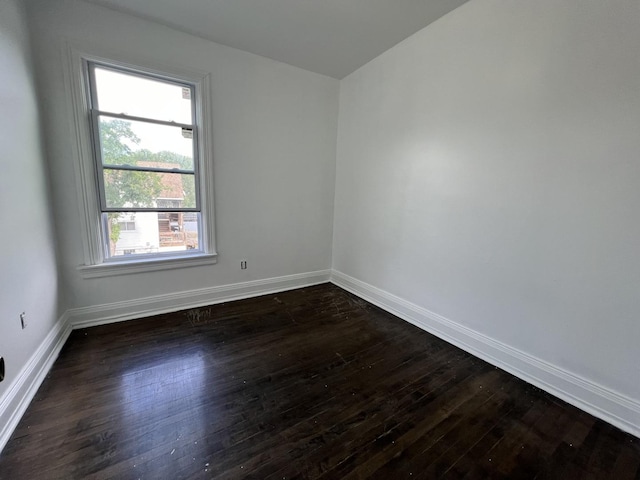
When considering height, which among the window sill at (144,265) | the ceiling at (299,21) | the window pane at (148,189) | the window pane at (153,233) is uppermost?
the ceiling at (299,21)

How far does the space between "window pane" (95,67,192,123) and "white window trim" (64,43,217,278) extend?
0.10 m

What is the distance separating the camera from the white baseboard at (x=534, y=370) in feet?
5.17

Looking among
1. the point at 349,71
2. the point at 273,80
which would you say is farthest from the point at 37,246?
the point at 349,71

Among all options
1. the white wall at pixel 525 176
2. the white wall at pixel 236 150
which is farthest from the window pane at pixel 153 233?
the white wall at pixel 525 176

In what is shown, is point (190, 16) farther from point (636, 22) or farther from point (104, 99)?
point (636, 22)

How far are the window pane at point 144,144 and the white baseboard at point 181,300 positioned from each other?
137 cm

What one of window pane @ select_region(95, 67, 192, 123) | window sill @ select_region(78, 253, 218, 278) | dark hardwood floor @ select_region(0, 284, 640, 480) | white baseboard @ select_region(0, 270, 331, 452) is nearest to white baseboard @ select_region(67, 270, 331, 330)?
white baseboard @ select_region(0, 270, 331, 452)

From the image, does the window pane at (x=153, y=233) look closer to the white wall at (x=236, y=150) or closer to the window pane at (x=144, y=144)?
the white wall at (x=236, y=150)

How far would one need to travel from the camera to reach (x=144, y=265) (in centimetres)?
263

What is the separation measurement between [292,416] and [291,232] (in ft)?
7.45

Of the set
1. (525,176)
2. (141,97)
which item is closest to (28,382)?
(141,97)

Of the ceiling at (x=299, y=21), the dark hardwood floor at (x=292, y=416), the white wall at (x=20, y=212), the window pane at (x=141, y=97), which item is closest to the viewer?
the dark hardwood floor at (x=292, y=416)

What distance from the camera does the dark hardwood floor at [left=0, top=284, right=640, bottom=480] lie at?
1.28 metres

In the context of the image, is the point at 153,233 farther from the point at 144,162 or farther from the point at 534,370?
the point at 534,370
